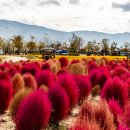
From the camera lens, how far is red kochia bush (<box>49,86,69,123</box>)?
8578 millimetres

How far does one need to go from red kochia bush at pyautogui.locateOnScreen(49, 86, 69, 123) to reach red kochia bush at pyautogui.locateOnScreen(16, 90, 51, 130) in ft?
4.01

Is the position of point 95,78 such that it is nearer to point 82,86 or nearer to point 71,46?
point 82,86

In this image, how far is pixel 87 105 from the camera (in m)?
6.34

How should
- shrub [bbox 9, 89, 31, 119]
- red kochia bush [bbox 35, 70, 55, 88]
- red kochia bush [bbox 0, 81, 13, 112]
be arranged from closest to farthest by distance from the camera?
shrub [bbox 9, 89, 31, 119]
red kochia bush [bbox 0, 81, 13, 112]
red kochia bush [bbox 35, 70, 55, 88]

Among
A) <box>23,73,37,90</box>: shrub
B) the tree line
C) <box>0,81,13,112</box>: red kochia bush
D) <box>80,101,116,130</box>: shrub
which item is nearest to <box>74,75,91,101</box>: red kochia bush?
<box>23,73,37,90</box>: shrub

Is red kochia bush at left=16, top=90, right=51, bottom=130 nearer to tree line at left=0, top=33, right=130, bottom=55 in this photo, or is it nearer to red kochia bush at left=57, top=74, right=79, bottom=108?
red kochia bush at left=57, top=74, right=79, bottom=108

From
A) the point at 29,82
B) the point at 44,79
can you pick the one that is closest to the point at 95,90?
the point at 44,79

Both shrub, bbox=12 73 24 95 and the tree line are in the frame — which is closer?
shrub, bbox=12 73 24 95

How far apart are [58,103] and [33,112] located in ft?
5.36

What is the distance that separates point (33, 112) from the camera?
7.00 metres

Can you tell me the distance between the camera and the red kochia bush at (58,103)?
8578 millimetres

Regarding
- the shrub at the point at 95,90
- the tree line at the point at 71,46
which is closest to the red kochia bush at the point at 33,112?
the shrub at the point at 95,90

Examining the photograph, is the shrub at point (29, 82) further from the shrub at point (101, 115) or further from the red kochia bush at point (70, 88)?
the shrub at point (101, 115)

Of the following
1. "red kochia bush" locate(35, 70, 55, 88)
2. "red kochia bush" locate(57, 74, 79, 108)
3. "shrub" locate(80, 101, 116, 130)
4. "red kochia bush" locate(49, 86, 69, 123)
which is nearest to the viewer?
"shrub" locate(80, 101, 116, 130)
